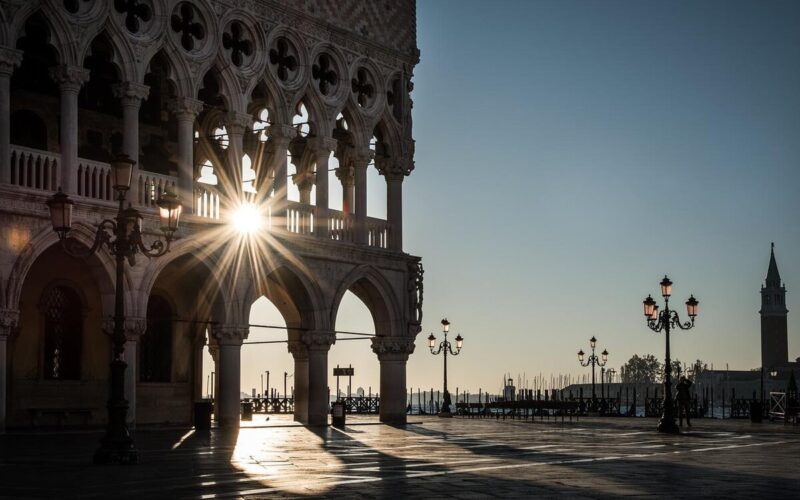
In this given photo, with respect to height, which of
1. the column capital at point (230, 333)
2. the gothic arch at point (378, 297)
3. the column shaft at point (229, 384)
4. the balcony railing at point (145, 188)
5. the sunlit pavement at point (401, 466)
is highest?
the balcony railing at point (145, 188)

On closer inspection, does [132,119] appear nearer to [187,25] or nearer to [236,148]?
[187,25]

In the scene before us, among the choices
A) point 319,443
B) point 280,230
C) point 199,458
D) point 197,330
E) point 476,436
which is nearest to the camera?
point 199,458

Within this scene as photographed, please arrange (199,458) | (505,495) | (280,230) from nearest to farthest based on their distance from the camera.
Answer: (505,495) → (199,458) → (280,230)

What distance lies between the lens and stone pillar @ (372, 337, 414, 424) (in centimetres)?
3644

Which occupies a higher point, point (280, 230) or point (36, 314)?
point (280, 230)

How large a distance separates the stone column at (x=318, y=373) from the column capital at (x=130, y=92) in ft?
27.3

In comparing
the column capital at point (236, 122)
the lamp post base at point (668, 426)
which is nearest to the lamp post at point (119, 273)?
the column capital at point (236, 122)

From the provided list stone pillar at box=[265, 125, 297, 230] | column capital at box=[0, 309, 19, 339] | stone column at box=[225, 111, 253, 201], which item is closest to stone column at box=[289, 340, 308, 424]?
stone pillar at box=[265, 125, 297, 230]

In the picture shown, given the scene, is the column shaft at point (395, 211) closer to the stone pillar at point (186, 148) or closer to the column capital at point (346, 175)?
the column capital at point (346, 175)

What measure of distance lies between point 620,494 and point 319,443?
38.0 ft

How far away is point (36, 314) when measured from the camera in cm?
3019

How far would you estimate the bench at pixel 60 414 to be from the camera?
29.7 meters

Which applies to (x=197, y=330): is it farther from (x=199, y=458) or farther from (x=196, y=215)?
(x=199, y=458)

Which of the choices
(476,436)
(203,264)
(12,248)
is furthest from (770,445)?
(12,248)
